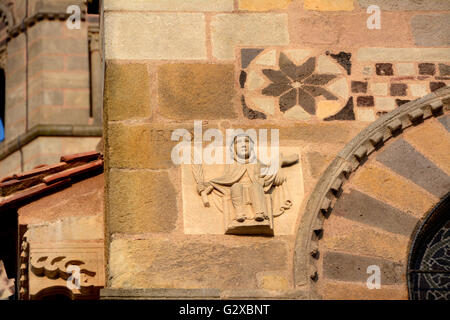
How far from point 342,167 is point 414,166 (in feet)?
1.42

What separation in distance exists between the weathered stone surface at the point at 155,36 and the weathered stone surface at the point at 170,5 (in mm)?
41

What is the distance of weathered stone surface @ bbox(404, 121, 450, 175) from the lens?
897 centimetres

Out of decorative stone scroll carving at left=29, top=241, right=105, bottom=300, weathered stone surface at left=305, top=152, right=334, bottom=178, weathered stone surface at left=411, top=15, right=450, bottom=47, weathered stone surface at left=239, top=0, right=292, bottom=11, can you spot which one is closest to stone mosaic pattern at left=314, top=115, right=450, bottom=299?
weathered stone surface at left=305, top=152, right=334, bottom=178

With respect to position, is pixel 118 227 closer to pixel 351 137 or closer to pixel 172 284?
pixel 172 284

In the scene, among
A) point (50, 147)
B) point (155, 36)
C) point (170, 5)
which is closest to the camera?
point (155, 36)

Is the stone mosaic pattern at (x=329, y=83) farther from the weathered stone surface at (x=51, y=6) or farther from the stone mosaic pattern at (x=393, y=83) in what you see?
the weathered stone surface at (x=51, y=6)

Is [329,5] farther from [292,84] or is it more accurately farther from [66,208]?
[66,208]

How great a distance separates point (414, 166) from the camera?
8.92 metres

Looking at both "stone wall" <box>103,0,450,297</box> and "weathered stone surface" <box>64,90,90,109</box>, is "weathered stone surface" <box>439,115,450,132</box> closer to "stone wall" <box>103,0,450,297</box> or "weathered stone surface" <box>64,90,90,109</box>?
"stone wall" <box>103,0,450,297</box>

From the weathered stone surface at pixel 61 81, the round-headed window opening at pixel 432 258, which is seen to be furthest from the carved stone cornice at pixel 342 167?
the weathered stone surface at pixel 61 81

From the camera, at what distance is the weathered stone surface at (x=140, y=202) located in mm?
8602

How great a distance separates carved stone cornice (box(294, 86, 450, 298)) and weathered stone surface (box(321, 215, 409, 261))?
0.23 ft

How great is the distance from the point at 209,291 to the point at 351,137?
136 cm

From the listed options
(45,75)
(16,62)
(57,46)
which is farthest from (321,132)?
(16,62)
